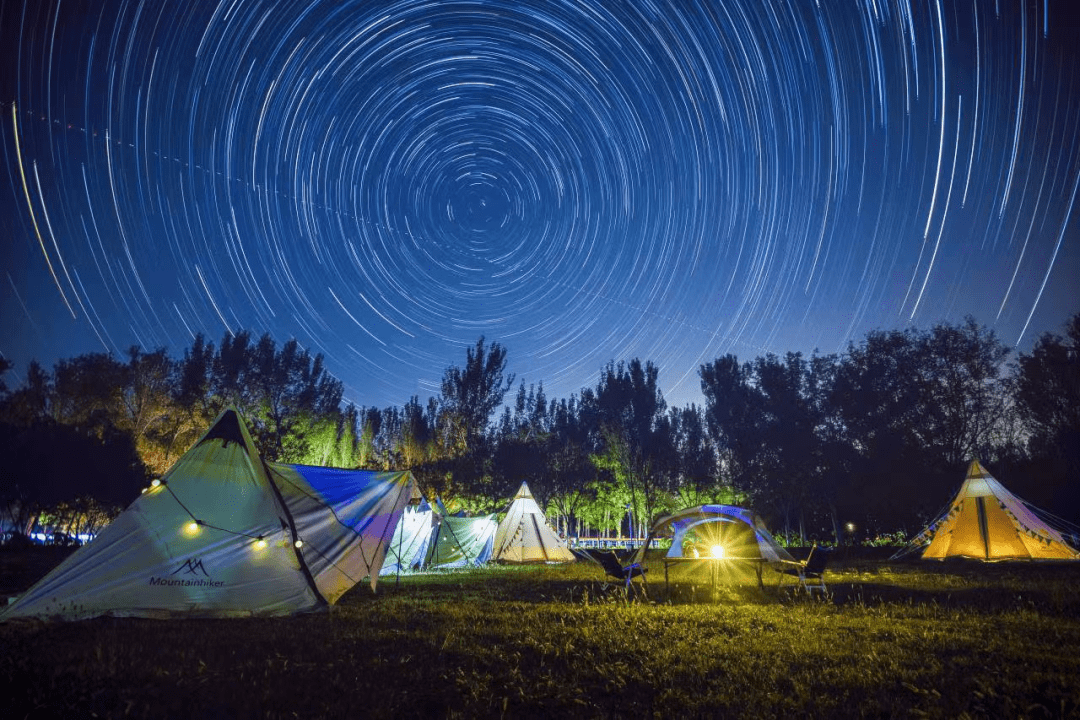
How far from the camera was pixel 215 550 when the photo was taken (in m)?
8.41

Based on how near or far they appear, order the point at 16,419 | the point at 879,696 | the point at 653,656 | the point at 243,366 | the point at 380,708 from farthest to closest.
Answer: the point at 243,366, the point at 16,419, the point at 653,656, the point at 879,696, the point at 380,708

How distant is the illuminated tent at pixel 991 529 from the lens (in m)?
17.6

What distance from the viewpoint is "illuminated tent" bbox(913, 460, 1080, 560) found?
17.6 m

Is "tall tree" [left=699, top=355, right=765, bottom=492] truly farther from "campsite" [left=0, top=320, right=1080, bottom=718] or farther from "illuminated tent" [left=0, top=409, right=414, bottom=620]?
"illuminated tent" [left=0, top=409, right=414, bottom=620]

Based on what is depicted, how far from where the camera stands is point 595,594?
36.0 ft

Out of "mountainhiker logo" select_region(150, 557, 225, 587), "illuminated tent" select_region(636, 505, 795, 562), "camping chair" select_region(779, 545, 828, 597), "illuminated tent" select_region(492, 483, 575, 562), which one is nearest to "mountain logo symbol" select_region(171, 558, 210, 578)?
"mountainhiker logo" select_region(150, 557, 225, 587)

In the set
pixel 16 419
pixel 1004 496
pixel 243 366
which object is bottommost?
pixel 1004 496

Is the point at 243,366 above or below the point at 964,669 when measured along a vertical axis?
above

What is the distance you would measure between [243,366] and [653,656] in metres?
37.3

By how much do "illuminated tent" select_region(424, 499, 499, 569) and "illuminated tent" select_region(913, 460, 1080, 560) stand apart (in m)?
17.7

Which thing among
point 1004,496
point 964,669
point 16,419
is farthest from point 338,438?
point 964,669

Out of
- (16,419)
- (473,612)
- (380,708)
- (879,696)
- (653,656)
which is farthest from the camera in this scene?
(16,419)

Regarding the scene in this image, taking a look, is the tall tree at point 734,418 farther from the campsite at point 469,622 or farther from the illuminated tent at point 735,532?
the illuminated tent at point 735,532

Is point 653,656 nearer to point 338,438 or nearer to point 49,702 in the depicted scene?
point 49,702
